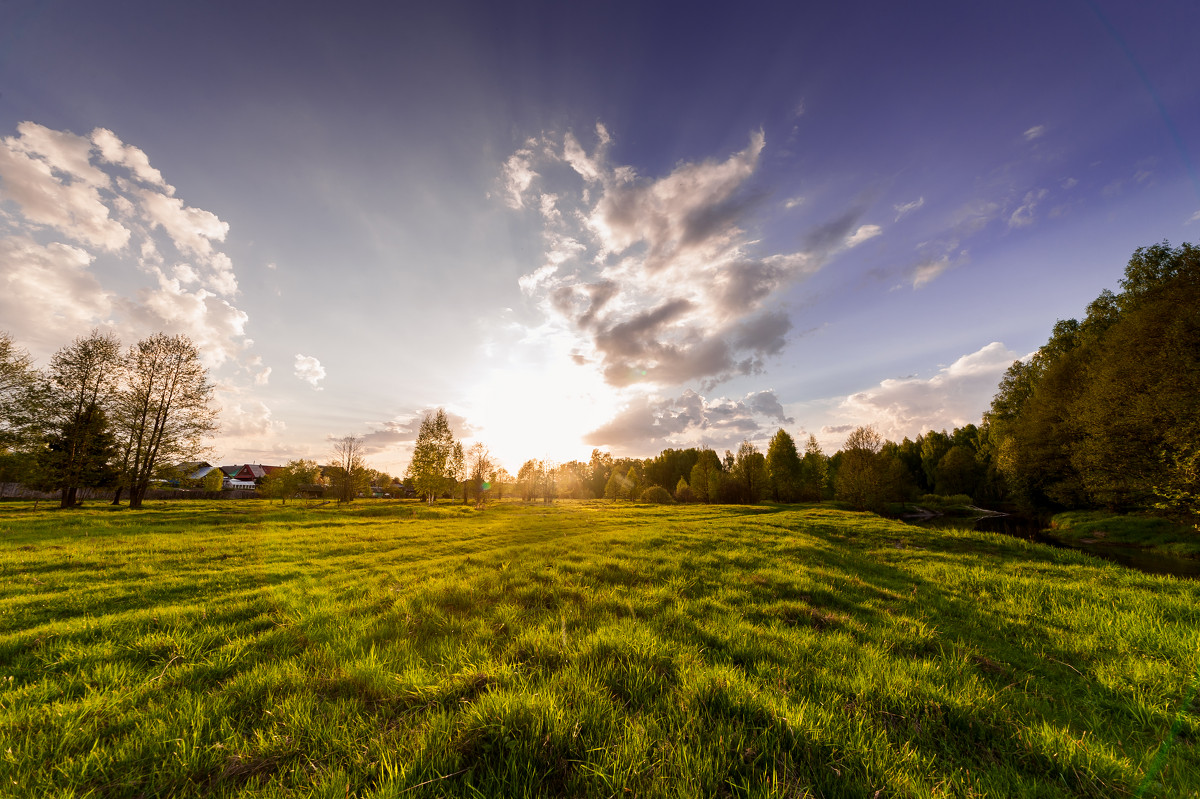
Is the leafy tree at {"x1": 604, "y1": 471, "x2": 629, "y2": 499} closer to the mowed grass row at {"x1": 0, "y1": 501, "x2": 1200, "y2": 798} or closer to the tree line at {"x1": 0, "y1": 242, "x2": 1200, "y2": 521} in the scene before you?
the tree line at {"x1": 0, "y1": 242, "x2": 1200, "y2": 521}

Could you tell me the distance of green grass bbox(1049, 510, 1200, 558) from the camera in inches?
1037

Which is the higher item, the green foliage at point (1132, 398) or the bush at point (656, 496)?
the green foliage at point (1132, 398)

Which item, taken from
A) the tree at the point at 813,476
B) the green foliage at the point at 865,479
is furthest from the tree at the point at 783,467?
the green foliage at the point at 865,479

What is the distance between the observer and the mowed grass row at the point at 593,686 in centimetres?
288

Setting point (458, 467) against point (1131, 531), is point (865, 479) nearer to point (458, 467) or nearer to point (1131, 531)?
point (1131, 531)

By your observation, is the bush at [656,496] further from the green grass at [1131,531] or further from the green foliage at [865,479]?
the green grass at [1131,531]

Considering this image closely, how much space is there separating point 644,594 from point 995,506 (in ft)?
316

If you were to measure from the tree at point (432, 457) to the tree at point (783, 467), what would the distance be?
5837cm

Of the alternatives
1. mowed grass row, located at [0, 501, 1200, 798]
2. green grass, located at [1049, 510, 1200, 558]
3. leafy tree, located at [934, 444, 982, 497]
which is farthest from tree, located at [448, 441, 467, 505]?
leafy tree, located at [934, 444, 982, 497]

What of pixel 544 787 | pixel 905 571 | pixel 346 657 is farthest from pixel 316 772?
pixel 905 571

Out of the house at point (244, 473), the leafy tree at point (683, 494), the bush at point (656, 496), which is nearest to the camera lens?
the bush at point (656, 496)

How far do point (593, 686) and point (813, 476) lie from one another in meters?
85.8

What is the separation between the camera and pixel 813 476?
77500 millimetres

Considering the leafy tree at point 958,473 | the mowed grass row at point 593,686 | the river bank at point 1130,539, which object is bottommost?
the river bank at point 1130,539
